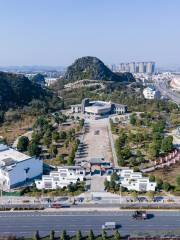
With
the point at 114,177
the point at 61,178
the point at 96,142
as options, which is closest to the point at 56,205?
the point at 61,178

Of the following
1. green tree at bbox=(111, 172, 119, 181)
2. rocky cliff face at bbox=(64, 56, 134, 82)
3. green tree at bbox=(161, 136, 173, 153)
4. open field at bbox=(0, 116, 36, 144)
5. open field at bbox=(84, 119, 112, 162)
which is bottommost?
open field at bbox=(0, 116, 36, 144)

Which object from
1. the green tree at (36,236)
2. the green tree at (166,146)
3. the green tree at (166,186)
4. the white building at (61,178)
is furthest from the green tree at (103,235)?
the green tree at (166,146)

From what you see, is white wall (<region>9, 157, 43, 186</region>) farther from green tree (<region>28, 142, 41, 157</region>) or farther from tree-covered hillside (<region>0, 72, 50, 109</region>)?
tree-covered hillside (<region>0, 72, 50, 109</region>)

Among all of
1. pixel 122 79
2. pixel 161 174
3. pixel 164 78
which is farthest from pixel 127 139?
pixel 164 78

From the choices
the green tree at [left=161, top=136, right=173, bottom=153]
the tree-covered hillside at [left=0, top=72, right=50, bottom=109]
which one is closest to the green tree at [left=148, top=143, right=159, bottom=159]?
the green tree at [left=161, top=136, right=173, bottom=153]

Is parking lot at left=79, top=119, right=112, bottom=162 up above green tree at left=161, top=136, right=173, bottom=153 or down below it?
below

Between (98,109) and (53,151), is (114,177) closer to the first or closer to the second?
(53,151)

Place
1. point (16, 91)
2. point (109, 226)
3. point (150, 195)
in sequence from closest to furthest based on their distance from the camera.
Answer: point (109, 226) < point (150, 195) < point (16, 91)
